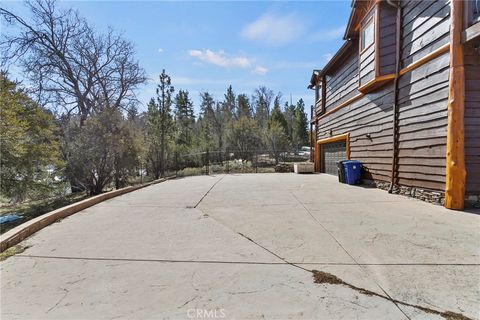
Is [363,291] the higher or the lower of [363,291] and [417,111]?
the lower

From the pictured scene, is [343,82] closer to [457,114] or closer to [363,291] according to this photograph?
[457,114]

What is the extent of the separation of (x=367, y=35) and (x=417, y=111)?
359 centimetres

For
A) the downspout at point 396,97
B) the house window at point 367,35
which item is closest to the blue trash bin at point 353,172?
the downspout at point 396,97

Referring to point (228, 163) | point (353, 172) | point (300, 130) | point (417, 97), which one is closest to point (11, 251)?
point (417, 97)

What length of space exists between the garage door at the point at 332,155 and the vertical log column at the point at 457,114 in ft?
20.1

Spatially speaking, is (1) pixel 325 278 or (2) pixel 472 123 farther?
(2) pixel 472 123

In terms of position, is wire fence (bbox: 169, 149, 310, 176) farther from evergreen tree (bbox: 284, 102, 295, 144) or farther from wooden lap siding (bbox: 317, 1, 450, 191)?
evergreen tree (bbox: 284, 102, 295, 144)

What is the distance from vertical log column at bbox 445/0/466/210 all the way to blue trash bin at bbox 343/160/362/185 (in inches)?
160

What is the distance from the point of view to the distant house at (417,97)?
16.7 feet

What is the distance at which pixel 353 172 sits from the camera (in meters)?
9.20

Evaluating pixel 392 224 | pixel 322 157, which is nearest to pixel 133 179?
pixel 322 157

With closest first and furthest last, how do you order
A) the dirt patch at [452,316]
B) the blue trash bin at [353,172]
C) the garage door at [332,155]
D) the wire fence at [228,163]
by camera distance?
the dirt patch at [452,316] → the blue trash bin at [353,172] → the garage door at [332,155] → the wire fence at [228,163]

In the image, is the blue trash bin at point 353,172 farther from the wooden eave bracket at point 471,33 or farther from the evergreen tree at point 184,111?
the evergreen tree at point 184,111

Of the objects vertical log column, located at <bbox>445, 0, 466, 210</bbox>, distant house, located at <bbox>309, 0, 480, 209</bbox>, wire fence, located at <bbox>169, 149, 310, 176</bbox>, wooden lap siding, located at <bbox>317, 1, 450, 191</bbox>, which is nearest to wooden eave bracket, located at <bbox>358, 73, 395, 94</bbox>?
distant house, located at <bbox>309, 0, 480, 209</bbox>
